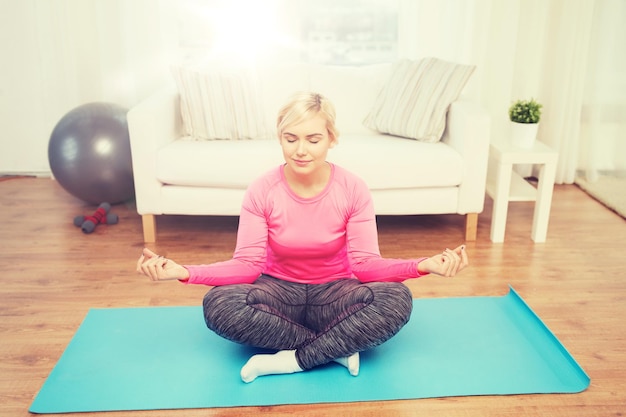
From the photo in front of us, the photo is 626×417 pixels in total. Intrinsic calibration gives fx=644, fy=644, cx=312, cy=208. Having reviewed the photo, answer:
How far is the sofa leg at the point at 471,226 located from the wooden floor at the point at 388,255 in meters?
0.05

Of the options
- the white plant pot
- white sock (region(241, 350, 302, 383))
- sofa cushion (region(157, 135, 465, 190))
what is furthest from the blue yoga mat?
the white plant pot

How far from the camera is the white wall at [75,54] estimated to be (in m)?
3.46

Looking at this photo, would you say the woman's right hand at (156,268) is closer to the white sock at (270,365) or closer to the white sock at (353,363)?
the white sock at (270,365)

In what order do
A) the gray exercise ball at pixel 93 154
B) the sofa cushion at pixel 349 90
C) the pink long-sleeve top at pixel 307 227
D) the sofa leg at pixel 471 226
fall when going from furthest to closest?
1. the sofa cushion at pixel 349 90
2. the gray exercise ball at pixel 93 154
3. the sofa leg at pixel 471 226
4. the pink long-sleeve top at pixel 307 227

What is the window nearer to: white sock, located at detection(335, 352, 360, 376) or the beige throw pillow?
the beige throw pillow

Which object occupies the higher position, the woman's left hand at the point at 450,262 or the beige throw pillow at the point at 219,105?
the beige throw pillow at the point at 219,105

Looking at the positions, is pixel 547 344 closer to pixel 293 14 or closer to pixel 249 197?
pixel 249 197

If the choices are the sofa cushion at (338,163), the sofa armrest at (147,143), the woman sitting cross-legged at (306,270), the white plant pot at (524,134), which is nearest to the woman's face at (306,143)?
the woman sitting cross-legged at (306,270)

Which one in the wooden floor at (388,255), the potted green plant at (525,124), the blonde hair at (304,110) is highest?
the blonde hair at (304,110)

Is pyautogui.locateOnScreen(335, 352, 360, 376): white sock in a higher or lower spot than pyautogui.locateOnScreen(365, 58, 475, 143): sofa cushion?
lower

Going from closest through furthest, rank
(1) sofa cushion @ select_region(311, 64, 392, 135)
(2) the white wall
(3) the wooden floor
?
(3) the wooden floor, (1) sofa cushion @ select_region(311, 64, 392, 135), (2) the white wall

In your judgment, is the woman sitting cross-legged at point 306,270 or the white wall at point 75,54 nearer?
the woman sitting cross-legged at point 306,270

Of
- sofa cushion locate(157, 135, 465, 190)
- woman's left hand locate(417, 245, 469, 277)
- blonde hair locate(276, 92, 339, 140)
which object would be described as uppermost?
blonde hair locate(276, 92, 339, 140)

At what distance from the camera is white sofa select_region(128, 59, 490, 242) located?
274 cm
